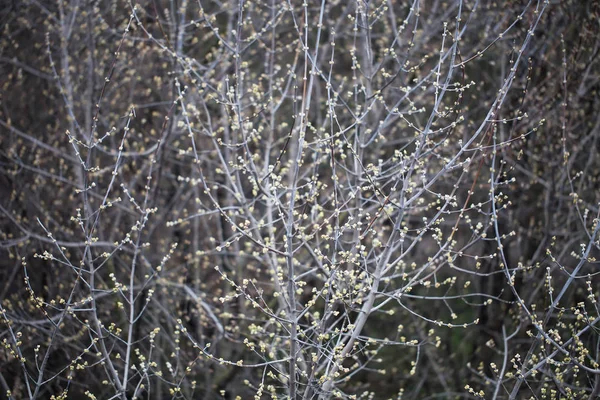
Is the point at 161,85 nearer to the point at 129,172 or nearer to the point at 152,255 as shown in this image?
the point at 129,172

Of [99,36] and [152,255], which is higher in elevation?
[99,36]

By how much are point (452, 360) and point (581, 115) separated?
354cm

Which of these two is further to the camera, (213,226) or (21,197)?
(213,226)

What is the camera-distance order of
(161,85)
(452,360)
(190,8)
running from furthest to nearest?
(452,360)
(190,8)
(161,85)

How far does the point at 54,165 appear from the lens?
682cm

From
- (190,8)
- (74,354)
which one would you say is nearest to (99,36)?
(190,8)

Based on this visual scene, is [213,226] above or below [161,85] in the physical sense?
below

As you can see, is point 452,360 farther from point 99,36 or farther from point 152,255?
point 99,36

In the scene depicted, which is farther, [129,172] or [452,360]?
[452,360]

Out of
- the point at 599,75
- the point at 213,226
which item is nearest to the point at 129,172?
the point at 213,226

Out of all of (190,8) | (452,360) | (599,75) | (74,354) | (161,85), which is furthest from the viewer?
(452,360)

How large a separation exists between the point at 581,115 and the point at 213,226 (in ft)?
14.4

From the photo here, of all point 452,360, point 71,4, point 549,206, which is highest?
point 71,4

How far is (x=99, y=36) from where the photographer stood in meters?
6.59
